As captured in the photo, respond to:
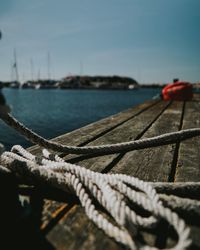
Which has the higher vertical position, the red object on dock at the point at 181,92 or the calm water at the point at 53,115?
the red object on dock at the point at 181,92

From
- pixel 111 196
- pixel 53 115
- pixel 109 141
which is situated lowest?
pixel 53 115

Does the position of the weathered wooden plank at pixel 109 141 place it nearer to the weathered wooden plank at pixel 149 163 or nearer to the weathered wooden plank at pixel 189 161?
the weathered wooden plank at pixel 149 163

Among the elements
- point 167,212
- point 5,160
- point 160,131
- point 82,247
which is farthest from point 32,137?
point 160,131

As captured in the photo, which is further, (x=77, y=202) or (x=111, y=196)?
(x=77, y=202)

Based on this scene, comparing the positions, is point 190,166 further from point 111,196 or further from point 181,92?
point 181,92

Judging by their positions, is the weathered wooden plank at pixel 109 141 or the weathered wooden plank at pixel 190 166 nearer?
the weathered wooden plank at pixel 190 166

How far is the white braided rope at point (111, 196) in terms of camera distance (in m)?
1.01

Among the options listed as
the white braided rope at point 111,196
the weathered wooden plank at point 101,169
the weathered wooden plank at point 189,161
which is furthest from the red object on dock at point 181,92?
the white braided rope at point 111,196

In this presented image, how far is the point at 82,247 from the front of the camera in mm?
1008

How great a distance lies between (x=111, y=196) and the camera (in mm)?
1151

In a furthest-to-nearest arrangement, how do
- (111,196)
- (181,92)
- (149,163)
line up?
(181,92)
(149,163)
(111,196)

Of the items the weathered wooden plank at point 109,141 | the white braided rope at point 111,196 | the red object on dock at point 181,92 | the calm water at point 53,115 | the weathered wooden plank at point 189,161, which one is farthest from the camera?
the calm water at point 53,115

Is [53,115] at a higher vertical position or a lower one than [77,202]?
lower

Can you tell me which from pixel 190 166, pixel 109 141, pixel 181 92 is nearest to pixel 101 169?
pixel 190 166
